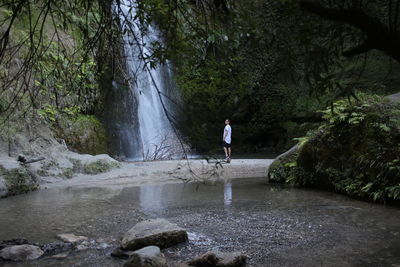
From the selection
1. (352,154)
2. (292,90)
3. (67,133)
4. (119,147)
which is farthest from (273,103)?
(352,154)

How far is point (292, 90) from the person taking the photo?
23766mm

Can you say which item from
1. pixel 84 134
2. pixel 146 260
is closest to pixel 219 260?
pixel 146 260

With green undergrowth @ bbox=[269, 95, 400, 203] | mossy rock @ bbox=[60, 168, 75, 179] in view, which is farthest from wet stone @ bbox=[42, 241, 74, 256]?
mossy rock @ bbox=[60, 168, 75, 179]

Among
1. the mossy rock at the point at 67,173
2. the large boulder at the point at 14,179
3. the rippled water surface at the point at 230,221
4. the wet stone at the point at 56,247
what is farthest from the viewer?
the mossy rock at the point at 67,173

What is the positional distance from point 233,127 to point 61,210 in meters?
17.4

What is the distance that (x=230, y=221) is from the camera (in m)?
6.73

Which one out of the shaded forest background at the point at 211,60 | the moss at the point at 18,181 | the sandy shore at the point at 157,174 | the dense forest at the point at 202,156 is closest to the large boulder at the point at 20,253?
the dense forest at the point at 202,156

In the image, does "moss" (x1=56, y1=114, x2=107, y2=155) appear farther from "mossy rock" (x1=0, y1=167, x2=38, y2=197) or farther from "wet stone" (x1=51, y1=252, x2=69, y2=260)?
"wet stone" (x1=51, y1=252, x2=69, y2=260)

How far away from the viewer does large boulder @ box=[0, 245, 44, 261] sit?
4.87 m

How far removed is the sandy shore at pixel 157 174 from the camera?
11328 millimetres

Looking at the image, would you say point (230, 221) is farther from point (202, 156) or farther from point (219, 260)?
point (202, 156)

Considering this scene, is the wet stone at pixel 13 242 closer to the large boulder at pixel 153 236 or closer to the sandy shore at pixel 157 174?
the large boulder at pixel 153 236

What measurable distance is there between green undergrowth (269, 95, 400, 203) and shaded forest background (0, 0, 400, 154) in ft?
4.60

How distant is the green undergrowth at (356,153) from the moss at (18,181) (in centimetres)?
662
